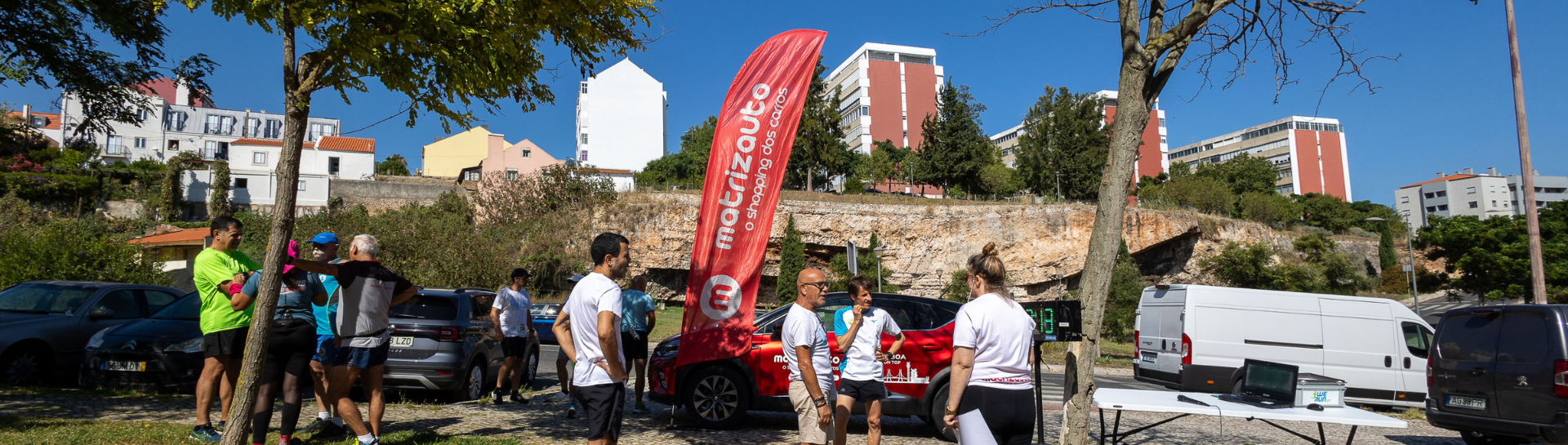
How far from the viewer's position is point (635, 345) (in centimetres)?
783

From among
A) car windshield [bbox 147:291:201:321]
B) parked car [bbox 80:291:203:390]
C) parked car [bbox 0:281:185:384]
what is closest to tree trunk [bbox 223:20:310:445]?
parked car [bbox 80:291:203:390]

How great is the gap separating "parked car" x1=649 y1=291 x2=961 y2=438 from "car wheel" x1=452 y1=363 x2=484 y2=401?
7.21 ft

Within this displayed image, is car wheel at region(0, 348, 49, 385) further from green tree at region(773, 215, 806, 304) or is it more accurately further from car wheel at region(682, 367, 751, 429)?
green tree at region(773, 215, 806, 304)

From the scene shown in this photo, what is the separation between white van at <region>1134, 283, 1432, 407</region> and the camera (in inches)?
433

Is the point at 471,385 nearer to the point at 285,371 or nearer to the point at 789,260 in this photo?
the point at 285,371

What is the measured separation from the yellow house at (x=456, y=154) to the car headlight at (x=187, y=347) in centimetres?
5787

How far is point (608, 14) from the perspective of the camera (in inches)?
227

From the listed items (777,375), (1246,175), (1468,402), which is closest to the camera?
(777,375)

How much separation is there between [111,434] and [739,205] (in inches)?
189

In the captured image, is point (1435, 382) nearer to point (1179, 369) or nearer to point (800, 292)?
point (1179, 369)

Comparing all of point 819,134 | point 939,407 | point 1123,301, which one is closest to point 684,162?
point 819,134

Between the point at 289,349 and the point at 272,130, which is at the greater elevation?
the point at 272,130

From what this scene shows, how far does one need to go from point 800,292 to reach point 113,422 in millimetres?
5516

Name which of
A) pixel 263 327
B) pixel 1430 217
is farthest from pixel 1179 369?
pixel 1430 217
